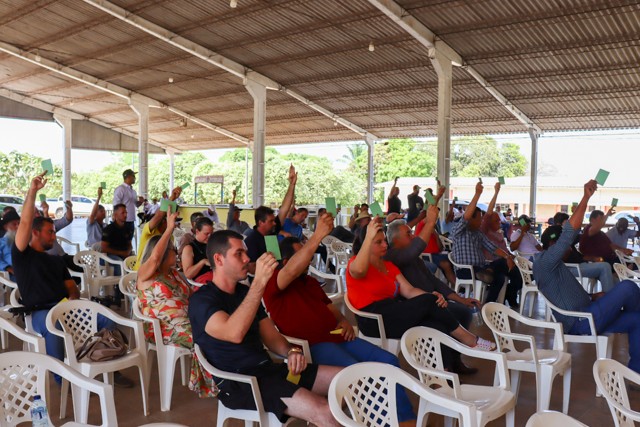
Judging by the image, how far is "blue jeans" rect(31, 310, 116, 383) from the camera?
11.3 ft

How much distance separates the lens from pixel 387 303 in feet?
11.8

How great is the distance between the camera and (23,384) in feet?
7.17

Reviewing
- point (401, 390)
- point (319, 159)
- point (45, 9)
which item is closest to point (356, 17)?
point (45, 9)

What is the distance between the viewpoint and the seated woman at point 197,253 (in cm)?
438

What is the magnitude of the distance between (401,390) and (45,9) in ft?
39.8

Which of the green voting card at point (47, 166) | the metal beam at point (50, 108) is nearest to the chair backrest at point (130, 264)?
the green voting card at point (47, 166)

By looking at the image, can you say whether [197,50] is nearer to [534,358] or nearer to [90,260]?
[90,260]

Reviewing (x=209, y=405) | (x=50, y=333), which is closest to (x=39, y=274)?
(x=50, y=333)

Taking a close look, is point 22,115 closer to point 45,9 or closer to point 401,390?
point 45,9

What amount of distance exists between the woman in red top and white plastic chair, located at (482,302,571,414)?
0.54 ft

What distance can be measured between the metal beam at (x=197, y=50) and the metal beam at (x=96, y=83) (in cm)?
446

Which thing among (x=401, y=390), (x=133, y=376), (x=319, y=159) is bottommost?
(x=133, y=376)

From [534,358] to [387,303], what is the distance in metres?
0.88

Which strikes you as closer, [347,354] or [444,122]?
[347,354]
